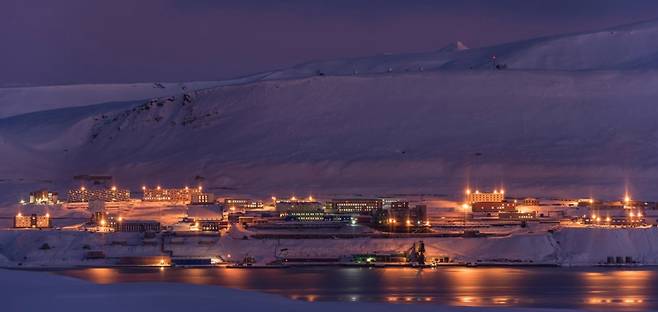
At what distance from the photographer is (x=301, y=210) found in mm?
75562

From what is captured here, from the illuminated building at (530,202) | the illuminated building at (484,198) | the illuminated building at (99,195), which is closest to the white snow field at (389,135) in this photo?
the illuminated building at (99,195)

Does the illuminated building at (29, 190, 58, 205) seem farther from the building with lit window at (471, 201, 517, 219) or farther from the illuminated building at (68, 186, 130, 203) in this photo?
the building with lit window at (471, 201, 517, 219)

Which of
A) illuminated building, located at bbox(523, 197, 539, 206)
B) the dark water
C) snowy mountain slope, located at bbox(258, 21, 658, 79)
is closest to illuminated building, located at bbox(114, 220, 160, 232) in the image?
the dark water

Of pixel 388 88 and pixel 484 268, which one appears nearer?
pixel 484 268

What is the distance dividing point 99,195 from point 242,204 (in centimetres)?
856

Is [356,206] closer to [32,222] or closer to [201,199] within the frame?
[201,199]

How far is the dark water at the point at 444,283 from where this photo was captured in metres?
→ 49.4

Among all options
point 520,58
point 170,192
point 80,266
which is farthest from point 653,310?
point 520,58

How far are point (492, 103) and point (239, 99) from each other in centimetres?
1836

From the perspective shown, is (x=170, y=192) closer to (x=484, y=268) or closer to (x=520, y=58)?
(x=484, y=268)

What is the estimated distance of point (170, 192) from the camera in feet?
287

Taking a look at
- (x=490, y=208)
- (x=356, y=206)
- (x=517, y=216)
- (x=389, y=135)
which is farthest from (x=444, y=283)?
(x=389, y=135)

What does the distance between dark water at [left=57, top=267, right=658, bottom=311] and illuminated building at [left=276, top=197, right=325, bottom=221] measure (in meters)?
9.84

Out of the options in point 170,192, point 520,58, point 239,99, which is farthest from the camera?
point 520,58
